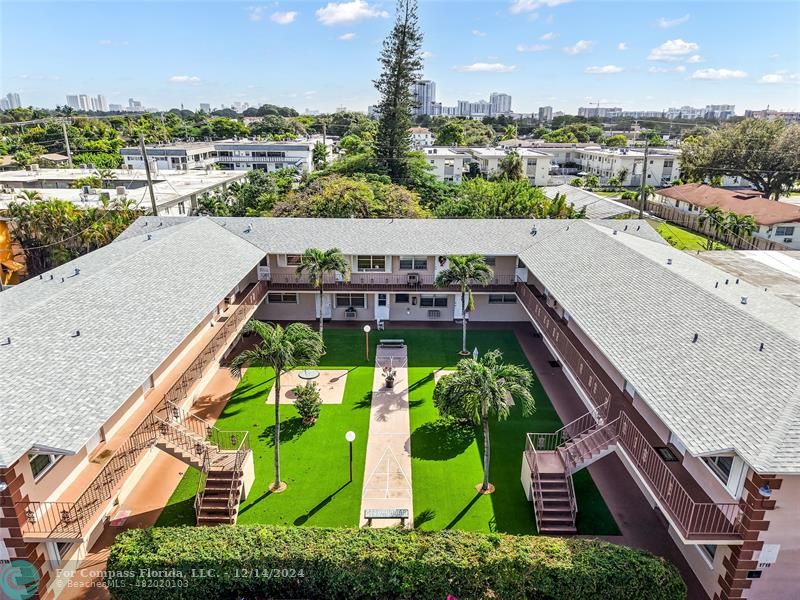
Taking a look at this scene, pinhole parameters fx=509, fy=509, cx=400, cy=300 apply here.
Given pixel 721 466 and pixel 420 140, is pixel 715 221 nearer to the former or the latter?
pixel 721 466

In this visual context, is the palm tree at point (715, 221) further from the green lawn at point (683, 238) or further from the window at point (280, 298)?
the window at point (280, 298)

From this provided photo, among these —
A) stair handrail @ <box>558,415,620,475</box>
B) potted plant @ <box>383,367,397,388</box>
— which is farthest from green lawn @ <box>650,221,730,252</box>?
stair handrail @ <box>558,415,620,475</box>

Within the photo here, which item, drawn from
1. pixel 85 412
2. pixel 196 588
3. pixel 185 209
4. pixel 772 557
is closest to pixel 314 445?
pixel 196 588

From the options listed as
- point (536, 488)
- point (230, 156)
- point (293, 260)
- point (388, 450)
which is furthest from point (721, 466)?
point (230, 156)

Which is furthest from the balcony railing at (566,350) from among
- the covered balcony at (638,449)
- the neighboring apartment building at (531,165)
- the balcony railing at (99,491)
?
the neighboring apartment building at (531,165)

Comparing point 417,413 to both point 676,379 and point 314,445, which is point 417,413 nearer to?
point 314,445
